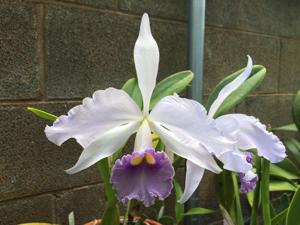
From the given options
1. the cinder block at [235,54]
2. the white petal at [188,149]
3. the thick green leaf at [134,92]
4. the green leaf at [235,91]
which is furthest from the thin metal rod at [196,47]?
the white petal at [188,149]

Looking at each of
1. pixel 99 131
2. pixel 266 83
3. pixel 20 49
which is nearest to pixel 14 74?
pixel 20 49

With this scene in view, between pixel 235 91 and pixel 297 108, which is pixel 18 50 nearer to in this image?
pixel 235 91

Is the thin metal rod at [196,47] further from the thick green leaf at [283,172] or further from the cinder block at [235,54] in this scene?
the thick green leaf at [283,172]

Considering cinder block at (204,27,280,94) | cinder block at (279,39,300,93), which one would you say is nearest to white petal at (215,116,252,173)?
cinder block at (204,27,280,94)

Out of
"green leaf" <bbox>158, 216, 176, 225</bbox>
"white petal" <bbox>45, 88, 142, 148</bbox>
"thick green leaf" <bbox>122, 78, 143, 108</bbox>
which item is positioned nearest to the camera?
"white petal" <bbox>45, 88, 142, 148</bbox>

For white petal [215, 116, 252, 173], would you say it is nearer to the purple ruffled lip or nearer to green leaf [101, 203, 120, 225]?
the purple ruffled lip
